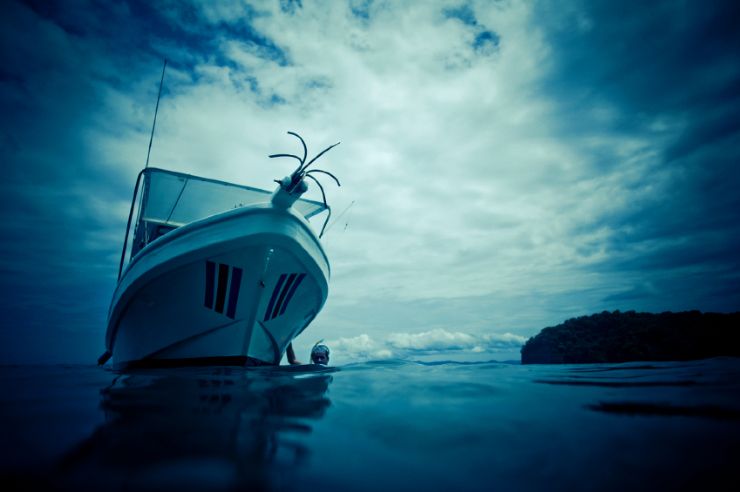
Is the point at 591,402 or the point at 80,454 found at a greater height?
the point at 80,454

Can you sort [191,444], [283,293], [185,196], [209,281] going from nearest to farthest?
[191,444]
[209,281]
[283,293]
[185,196]

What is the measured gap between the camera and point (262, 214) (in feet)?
16.5

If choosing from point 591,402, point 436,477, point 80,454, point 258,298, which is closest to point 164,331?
point 258,298

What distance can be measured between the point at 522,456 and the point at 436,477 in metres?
0.44

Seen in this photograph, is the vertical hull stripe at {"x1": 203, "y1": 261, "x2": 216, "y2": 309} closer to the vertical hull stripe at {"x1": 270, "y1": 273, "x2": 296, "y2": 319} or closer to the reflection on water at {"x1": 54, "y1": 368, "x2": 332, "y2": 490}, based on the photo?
the vertical hull stripe at {"x1": 270, "y1": 273, "x2": 296, "y2": 319}

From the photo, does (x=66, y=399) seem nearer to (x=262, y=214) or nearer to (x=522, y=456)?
(x=522, y=456)

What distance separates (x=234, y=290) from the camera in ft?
17.0

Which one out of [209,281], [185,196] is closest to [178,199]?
[185,196]

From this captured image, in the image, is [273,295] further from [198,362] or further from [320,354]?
[320,354]

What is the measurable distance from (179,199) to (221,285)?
3.39 m

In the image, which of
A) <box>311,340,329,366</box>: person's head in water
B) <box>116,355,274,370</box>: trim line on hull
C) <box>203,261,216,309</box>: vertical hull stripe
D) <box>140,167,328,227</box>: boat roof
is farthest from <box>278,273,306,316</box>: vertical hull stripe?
<box>311,340,329,366</box>: person's head in water

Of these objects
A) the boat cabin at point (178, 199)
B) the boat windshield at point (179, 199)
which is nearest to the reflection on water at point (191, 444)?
the boat cabin at point (178, 199)

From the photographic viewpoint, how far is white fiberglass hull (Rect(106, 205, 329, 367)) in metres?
4.95

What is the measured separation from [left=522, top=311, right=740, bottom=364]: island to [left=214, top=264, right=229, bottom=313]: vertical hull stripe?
2053 inches
